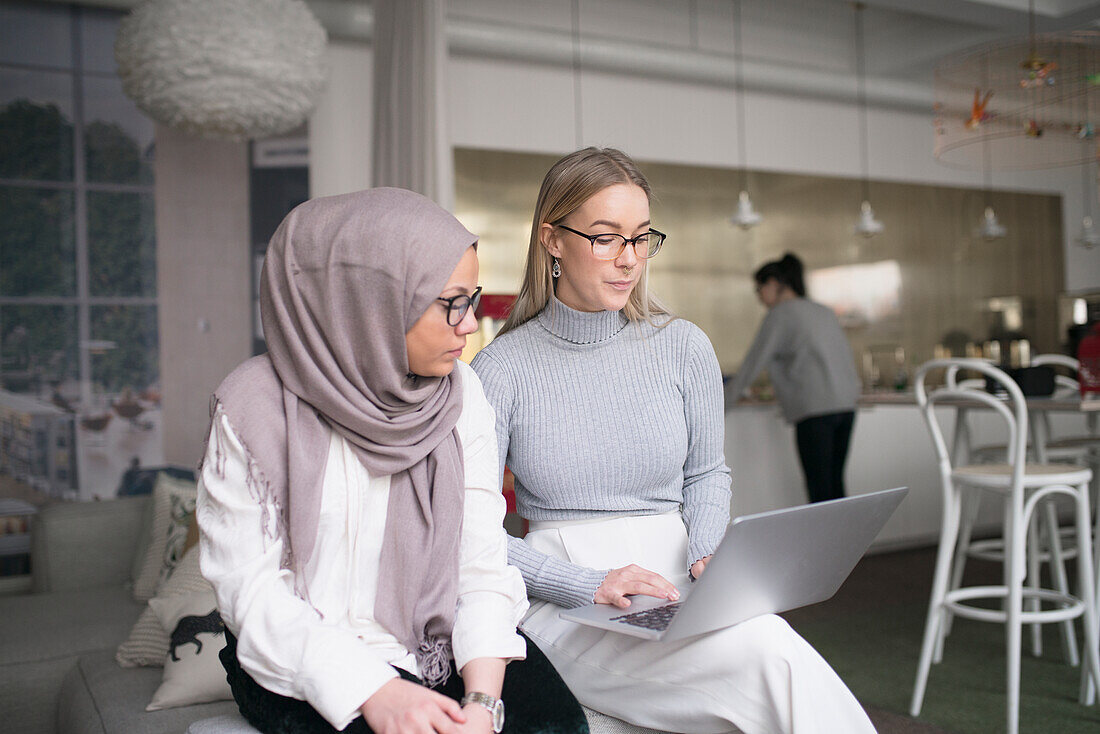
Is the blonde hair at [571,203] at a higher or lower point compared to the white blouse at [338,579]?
higher

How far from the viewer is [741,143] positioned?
6676 millimetres

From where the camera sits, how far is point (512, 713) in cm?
124

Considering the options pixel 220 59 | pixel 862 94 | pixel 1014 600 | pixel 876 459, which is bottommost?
pixel 1014 600

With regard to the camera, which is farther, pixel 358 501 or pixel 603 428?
pixel 603 428

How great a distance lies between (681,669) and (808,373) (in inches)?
141

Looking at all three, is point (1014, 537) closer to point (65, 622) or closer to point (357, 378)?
point (357, 378)

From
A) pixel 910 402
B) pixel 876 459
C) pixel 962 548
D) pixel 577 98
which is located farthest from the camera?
pixel 577 98

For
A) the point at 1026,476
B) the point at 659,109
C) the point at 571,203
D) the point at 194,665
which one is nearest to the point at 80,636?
the point at 194,665

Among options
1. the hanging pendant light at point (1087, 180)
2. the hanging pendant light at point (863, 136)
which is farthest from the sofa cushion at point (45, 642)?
the hanging pendant light at point (863, 136)

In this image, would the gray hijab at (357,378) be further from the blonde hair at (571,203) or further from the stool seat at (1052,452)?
the stool seat at (1052,452)

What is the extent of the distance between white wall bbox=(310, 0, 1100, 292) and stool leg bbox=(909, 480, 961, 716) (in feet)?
12.4

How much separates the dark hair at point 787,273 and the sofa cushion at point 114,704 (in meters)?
3.68

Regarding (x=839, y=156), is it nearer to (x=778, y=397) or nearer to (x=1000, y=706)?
(x=778, y=397)

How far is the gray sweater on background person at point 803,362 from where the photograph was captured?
4.64 m
